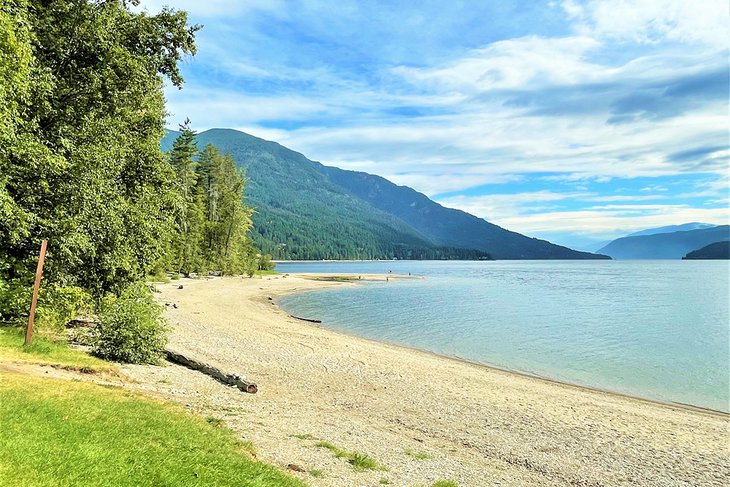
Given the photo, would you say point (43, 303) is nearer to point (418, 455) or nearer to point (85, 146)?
point (85, 146)

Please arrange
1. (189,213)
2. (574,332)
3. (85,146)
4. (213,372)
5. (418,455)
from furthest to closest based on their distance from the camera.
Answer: (189,213), (574,332), (213,372), (85,146), (418,455)

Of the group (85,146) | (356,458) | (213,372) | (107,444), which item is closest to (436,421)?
(356,458)

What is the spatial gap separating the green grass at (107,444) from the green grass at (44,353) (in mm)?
3295

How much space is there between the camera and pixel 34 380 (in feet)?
36.8

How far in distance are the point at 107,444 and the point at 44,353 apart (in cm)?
997

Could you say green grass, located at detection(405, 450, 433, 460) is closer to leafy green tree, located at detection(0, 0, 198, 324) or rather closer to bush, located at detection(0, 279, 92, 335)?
leafy green tree, located at detection(0, 0, 198, 324)

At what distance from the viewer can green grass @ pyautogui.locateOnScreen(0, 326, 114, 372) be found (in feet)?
47.1

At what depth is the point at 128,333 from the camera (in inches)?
727

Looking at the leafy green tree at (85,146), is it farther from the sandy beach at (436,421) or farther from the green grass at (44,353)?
the sandy beach at (436,421)

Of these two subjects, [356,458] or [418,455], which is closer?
[356,458]

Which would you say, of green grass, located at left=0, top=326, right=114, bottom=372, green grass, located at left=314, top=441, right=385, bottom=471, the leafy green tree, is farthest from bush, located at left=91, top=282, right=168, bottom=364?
green grass, located at left=314, top=441, right=385, bottom=471

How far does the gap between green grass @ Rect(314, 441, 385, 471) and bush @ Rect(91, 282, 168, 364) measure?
1050 centimetres

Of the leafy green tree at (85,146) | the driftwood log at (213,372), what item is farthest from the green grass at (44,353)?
the driftwood log at (213,372)

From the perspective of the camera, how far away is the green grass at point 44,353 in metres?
14.4
